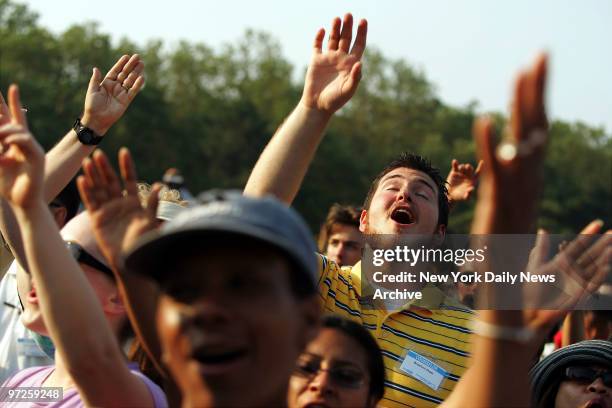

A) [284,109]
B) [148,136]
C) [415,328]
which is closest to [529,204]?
[415,328]

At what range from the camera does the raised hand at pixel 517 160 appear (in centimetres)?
220

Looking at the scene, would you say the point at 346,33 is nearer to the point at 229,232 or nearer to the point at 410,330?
the point at 410,330

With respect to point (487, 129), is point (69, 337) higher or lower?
lower

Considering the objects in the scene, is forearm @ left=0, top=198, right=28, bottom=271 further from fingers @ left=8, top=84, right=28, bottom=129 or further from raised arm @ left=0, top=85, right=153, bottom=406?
raised arm @ left=0, top=85, right=153, bottom=406

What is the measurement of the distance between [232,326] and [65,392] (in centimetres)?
123

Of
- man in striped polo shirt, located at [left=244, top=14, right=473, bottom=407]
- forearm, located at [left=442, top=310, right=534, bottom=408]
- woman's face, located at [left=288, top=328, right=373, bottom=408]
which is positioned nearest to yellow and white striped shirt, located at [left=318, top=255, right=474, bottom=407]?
man in striped polo shirt, located at [left=244, top=14, right=473, bottom=407]

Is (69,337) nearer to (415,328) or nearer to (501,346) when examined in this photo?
(501,346)

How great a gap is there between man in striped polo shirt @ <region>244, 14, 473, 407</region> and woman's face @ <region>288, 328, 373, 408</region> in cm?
73

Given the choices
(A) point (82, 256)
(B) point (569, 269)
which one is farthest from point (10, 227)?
(B) point (569, 269)

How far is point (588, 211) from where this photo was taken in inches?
3243

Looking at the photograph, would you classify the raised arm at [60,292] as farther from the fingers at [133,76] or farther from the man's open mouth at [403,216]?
the man's open mouth at [403,216]

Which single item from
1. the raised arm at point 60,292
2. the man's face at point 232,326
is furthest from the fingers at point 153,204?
the man's face at point 232,326

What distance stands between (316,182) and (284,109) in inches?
369

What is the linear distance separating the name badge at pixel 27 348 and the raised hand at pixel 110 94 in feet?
3.59
